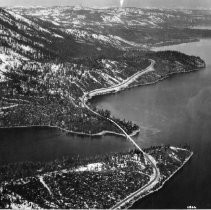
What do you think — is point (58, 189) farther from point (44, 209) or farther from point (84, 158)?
point (84, 158)

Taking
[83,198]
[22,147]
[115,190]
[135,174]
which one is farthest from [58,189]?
[22,147]

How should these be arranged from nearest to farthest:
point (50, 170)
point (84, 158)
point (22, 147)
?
point (50, 170)
point (84, 158)
point (22, 147)

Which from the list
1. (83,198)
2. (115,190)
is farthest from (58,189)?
(115,190)

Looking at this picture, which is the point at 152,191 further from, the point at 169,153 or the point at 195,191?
the point at 169,153

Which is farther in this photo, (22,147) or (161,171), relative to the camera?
(22,147)

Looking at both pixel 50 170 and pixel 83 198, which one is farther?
pixel 50 170

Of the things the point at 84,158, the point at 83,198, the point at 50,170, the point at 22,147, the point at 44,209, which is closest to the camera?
the point at 44,209

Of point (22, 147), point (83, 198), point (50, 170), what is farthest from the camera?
point (22, 147)

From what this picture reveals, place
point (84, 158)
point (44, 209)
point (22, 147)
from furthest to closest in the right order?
point (22, 147)
point (84, 158)
point (44, 209)
